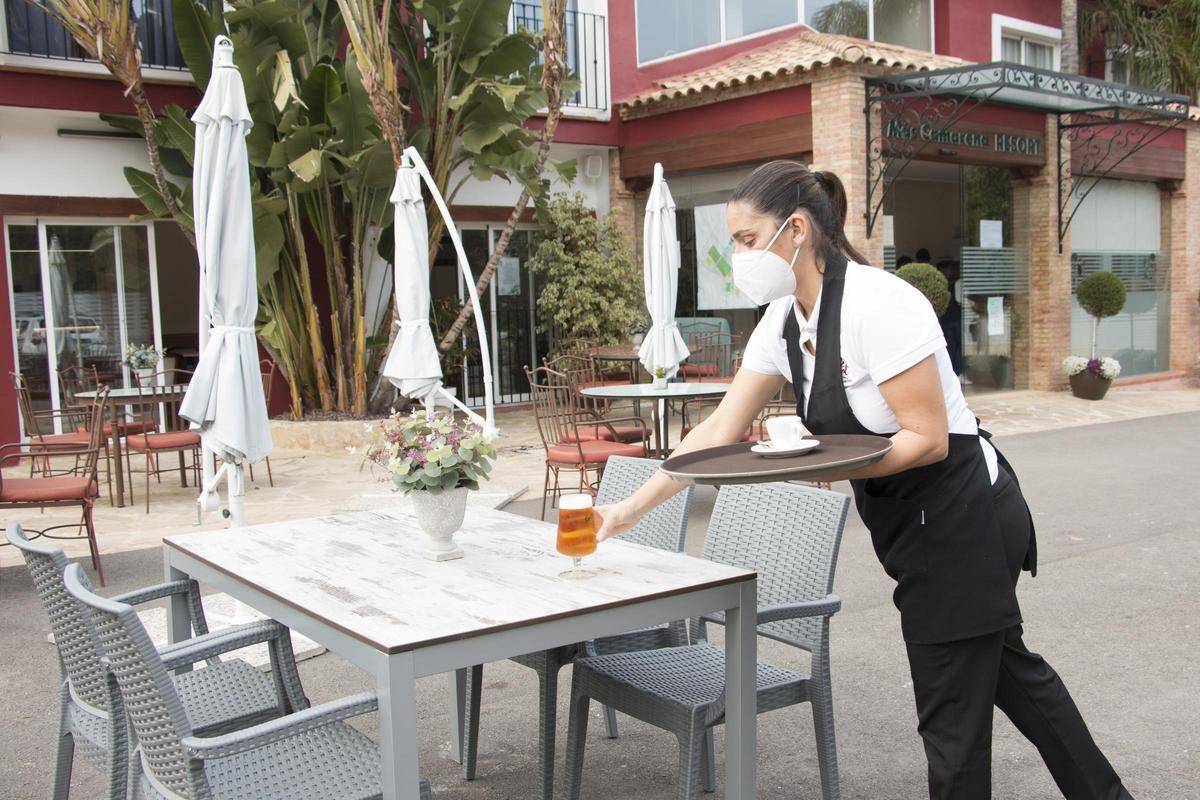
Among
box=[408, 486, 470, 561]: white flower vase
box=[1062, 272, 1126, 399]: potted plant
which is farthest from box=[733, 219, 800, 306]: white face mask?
box=[1062, 272, 1126, 399]: potted plant

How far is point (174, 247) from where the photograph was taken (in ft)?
55.8

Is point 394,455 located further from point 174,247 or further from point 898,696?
point 174,247

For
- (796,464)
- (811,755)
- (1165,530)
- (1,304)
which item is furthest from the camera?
(1,304)

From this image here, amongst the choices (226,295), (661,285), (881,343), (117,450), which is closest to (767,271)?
(881,343)

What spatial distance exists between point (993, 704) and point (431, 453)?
1.54m

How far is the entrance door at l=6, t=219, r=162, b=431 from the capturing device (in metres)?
11.8

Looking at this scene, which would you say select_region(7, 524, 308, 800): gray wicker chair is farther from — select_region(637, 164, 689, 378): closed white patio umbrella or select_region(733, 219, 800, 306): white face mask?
select_region(637, 164, 689, 378): closed white patio umbrella

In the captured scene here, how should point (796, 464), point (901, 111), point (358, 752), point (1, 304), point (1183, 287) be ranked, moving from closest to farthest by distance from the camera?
point (796, 464), point (358, 752), point (1, 304), point (901, 111), point (1183, 287)

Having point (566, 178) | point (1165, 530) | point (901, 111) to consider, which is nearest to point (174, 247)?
point (566, 178)

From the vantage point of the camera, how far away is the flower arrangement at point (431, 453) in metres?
3.04

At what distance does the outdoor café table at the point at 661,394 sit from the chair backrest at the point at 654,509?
3.60 meters

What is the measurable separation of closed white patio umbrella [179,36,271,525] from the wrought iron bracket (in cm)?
1287

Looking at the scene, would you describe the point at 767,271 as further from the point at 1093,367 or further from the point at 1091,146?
the point at 1091,146

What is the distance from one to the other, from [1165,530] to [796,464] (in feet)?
19.3
